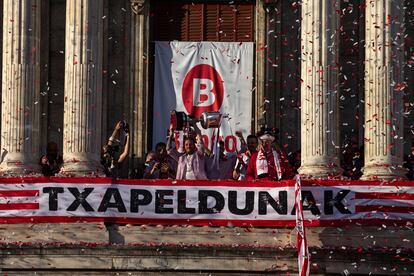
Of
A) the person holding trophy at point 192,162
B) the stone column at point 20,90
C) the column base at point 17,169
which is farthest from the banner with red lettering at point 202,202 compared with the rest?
the stone column at point 20,90

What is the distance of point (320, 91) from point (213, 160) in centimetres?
387

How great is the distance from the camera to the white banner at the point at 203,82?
59.5 metres

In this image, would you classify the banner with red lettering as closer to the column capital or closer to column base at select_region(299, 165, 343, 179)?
column base at select_region(299, 165, 343, 179)

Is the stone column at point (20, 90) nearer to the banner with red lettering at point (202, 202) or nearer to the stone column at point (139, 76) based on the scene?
the banner with red lettering at point (202, 202)

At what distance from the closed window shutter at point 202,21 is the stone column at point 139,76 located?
0.58 meters

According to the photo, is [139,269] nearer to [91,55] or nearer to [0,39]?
[91,55]

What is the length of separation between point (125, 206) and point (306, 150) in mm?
5734

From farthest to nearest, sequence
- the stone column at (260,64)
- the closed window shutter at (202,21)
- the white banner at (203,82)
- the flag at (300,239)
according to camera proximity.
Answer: the closed window shutter at (202,21) < the stone column at (260,64) < the white banner at (203,82) < the flag at (300,239)

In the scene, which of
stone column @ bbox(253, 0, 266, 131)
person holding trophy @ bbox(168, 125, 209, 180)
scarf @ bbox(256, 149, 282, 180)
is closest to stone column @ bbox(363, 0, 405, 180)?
scarf @ bbox(256, 149, 282, 180)

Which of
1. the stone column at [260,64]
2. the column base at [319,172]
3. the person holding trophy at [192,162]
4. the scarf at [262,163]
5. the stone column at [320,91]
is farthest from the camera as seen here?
the stone column at [260,64]

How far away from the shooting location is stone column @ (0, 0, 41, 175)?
53406mm

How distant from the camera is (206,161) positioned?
53.8 m

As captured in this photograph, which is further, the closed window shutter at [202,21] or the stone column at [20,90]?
the closed window shutter at [202,21]

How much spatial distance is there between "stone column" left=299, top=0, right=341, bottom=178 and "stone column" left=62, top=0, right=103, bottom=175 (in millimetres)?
6246
